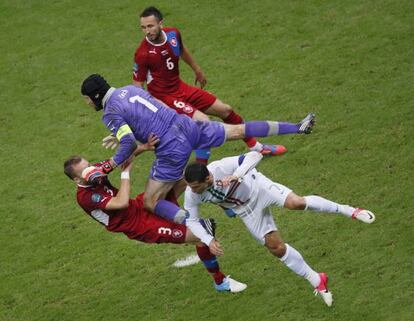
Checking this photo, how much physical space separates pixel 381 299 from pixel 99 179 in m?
3.50

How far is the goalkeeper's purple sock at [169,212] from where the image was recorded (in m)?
9.59

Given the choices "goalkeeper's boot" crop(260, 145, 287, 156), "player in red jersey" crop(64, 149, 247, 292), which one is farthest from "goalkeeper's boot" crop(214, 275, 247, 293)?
"goalkeeper's boot" crop(260, 145, 287, 156)

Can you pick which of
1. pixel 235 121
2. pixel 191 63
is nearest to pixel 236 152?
pixel 235 121

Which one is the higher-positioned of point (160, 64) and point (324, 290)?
point (160, 64)

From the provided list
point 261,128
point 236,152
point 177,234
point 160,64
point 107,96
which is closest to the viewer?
point 107,96

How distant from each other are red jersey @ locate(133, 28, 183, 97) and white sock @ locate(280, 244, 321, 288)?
3.54m

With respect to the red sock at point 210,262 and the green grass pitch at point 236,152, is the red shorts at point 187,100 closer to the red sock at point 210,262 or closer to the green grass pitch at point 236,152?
the green grass pitch at point 236,152

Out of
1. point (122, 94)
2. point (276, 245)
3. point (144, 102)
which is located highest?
point (122, 94)

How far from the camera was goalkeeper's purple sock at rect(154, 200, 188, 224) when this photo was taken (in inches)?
378

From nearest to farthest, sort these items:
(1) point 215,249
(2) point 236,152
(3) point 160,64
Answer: (1) point 215,249, (3) point 160,64, (2) point 236,152

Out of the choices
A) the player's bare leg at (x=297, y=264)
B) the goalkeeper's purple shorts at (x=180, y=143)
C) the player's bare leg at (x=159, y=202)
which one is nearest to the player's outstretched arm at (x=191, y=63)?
the goalkeeper's purple shorts at (x=180, y=143)

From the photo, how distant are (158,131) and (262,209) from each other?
1.55m

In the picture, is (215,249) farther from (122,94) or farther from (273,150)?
(273,150)

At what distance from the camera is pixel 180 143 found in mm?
9539
